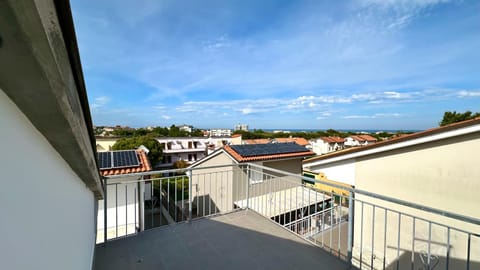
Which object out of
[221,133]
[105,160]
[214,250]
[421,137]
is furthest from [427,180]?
[221,133]

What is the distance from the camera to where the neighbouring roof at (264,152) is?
342 inches

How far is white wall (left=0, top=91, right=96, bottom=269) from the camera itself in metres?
0.47

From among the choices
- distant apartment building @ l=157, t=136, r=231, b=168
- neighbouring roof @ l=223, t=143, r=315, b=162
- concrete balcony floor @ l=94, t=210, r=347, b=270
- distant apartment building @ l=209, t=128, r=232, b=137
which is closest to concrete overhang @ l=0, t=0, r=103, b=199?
concrete balcony floor @ l=94, t=210, r=347, b=270

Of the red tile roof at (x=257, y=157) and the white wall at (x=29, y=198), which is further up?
the white wall at (x=29, y=198)

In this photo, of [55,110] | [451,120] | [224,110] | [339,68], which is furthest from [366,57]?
[224,110]

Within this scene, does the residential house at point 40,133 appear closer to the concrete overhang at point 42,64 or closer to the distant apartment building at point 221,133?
the concrete overhang at point 42,64

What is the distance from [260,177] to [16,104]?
8.25 metres

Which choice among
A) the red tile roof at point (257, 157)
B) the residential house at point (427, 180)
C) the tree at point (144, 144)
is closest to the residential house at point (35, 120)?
the residential house at point (427, 180)

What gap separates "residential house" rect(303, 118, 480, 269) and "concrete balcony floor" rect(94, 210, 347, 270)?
4.30ft

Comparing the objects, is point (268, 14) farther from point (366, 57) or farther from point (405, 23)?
point (366, 57)

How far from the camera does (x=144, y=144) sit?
24.4 metres

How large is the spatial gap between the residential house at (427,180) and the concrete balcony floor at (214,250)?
1311 millimetres

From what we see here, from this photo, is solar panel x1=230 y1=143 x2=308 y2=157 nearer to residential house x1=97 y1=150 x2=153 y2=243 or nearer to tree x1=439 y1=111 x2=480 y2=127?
residential house x1=97 y1=150 x2=153 y2=243

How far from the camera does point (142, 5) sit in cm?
547
